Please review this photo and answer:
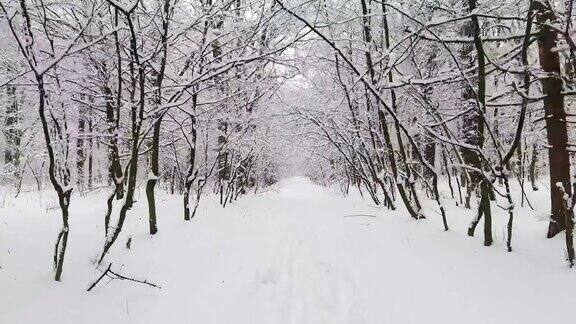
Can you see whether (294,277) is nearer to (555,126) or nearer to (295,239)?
(295,239)

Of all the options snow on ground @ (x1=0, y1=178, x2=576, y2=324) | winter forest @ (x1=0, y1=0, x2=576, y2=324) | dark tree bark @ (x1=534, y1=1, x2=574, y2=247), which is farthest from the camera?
dark tree bark @ (x1=534, y1=1, x2=574, y2=247)

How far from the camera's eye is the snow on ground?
3.85 metres

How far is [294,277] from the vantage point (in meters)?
5.20

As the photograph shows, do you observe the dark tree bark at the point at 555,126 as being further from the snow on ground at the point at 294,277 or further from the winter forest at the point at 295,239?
the snow on ground at the point at 294,277

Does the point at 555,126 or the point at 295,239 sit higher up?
the point at 555,126

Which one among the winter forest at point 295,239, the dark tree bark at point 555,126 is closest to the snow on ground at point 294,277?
the winter forest at point 295,239

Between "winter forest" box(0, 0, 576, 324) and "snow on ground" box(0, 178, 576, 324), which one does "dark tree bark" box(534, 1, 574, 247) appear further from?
"snow on ground" box(0, 178, 576, 324)

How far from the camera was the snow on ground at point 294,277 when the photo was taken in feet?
12.6

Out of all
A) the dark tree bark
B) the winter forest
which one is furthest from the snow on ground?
the dark tree bark

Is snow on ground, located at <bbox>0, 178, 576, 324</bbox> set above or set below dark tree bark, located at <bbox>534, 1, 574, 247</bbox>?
below

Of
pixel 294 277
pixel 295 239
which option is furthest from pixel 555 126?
pixel 295 239

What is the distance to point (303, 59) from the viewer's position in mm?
7520

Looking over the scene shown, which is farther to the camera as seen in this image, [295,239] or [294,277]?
[295,239]

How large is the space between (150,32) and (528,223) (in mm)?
6942
